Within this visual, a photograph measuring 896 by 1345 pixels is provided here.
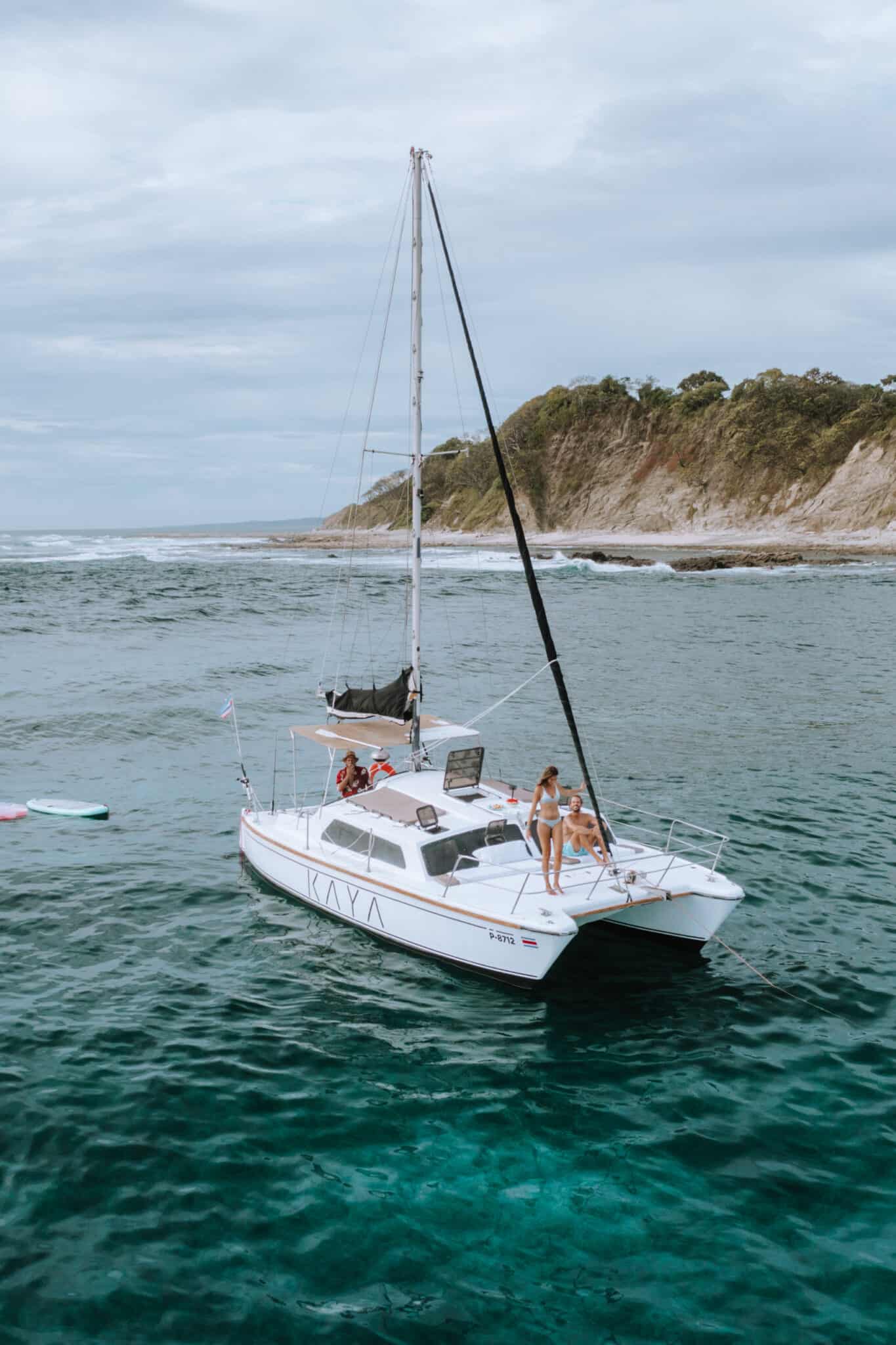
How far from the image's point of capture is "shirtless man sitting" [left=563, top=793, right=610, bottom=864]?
16.1 meters

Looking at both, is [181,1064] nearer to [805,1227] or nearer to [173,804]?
[805,1227]

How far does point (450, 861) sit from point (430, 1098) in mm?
4353

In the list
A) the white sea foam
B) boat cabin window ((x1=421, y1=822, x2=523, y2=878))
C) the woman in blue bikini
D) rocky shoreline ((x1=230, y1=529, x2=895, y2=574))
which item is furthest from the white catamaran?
rocky shoreline ((x1=230, y1=529, x2=895, y2=574))

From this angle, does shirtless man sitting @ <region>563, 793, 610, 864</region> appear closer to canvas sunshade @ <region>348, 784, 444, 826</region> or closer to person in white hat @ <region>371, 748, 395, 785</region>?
canvas sunshade @ <region>348, 784, 444, 826</region>

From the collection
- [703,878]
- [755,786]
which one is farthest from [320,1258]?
[755,786]

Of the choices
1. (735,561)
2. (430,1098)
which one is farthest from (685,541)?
(430,1098)

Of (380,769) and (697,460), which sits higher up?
(697,460)

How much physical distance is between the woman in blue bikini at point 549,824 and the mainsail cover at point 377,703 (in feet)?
13.9

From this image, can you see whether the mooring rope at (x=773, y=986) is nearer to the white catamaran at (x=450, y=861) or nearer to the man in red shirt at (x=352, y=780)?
the white catamaran at (x=450, y=861)

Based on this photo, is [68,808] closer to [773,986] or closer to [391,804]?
[391,804]

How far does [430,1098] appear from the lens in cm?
1237

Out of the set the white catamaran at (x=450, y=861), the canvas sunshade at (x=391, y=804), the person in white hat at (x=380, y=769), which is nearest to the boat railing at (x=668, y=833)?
the white catamaran at (x=450, y=861)

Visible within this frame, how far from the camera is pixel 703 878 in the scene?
Result: 15.6m

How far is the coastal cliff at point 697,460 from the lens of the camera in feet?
360
